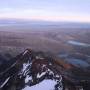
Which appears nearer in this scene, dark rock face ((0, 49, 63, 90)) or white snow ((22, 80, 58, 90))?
white snow ((22, 80, 58, 90))

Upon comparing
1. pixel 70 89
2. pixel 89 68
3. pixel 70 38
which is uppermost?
pixel 70 89

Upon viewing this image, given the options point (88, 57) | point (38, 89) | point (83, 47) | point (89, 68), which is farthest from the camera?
point (83, 47)

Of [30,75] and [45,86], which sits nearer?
[45,86]

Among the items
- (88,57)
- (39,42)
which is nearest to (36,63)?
(88,57)

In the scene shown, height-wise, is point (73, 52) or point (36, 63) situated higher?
point (36, 63)

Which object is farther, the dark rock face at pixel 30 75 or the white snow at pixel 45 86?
the dark rock face at pixel 30 75

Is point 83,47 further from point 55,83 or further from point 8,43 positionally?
point 55,83

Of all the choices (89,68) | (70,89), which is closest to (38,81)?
(70,89)

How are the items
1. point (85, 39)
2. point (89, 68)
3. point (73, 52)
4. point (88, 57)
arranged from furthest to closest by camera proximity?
point (85, 39) < point (73, 52) < point (88, 57) < point (89, 68)

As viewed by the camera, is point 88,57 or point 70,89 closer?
point 70,89
